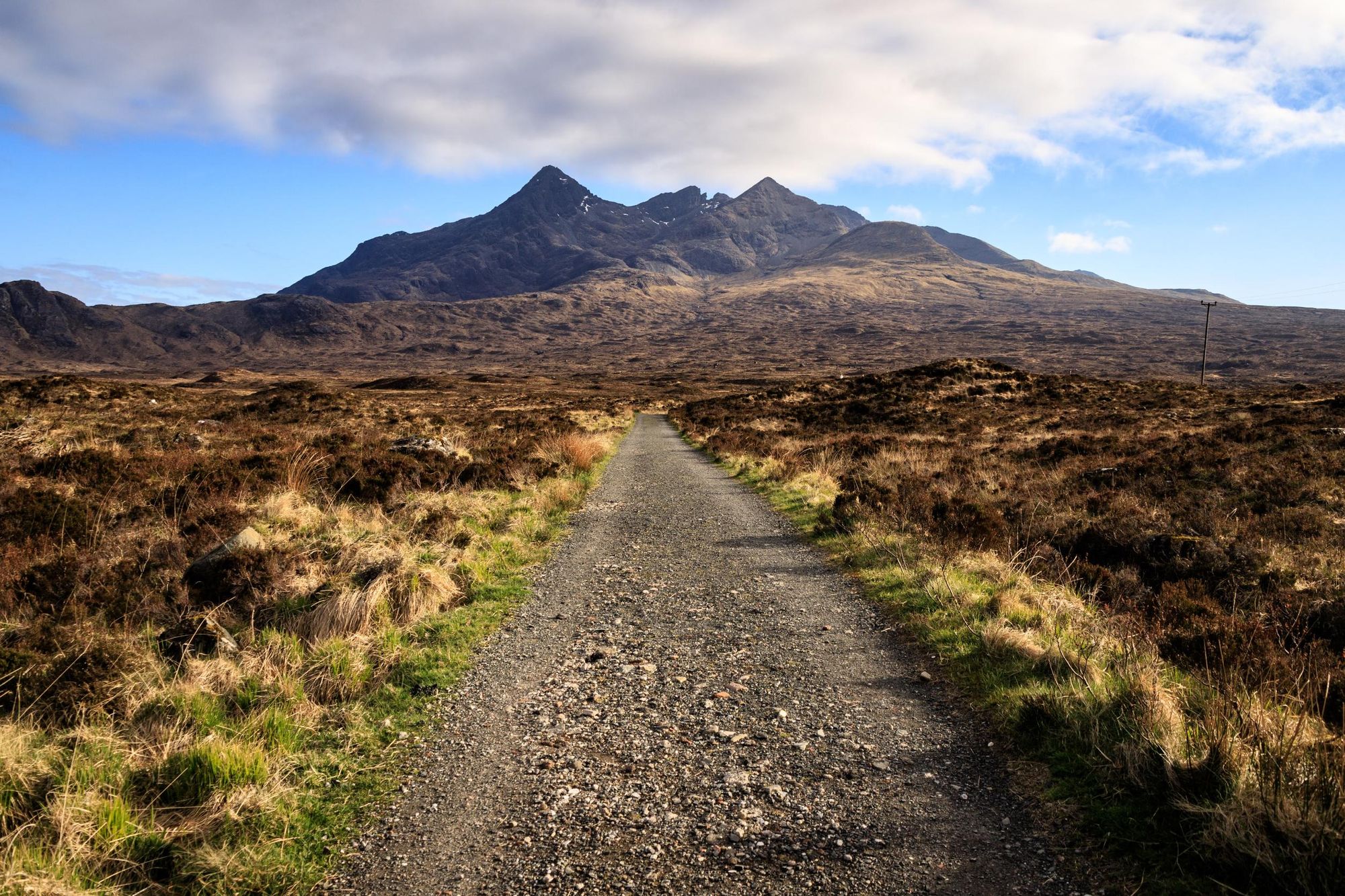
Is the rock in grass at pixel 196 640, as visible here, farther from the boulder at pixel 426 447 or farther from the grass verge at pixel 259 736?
the boulder at pixel 426 447

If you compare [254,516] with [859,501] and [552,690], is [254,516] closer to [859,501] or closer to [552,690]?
[552,690]

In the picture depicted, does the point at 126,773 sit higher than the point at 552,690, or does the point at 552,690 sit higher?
the point at 126,773

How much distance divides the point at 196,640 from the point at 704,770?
5479 millimetres

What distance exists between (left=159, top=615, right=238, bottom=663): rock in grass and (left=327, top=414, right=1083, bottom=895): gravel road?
2.36 m

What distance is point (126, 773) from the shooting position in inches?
167

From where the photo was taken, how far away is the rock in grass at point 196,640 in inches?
247

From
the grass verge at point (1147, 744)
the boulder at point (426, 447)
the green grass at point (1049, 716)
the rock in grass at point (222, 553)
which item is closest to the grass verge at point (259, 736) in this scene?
the rock in grass at point (222, 553)

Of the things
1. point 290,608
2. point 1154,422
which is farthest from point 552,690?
point 1154,422

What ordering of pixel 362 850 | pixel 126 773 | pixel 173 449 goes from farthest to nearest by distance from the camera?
pixel 173 449 < pixel 126 773 < pixel 362 850

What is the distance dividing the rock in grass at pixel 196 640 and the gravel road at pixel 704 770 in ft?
7.75

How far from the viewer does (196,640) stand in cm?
677

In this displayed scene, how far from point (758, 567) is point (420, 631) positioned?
4.92m

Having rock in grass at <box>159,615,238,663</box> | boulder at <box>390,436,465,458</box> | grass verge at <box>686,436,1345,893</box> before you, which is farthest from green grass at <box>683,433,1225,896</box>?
boulder at <box>390,436,465,458</box>

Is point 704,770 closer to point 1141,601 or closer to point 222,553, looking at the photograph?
point 222,553
